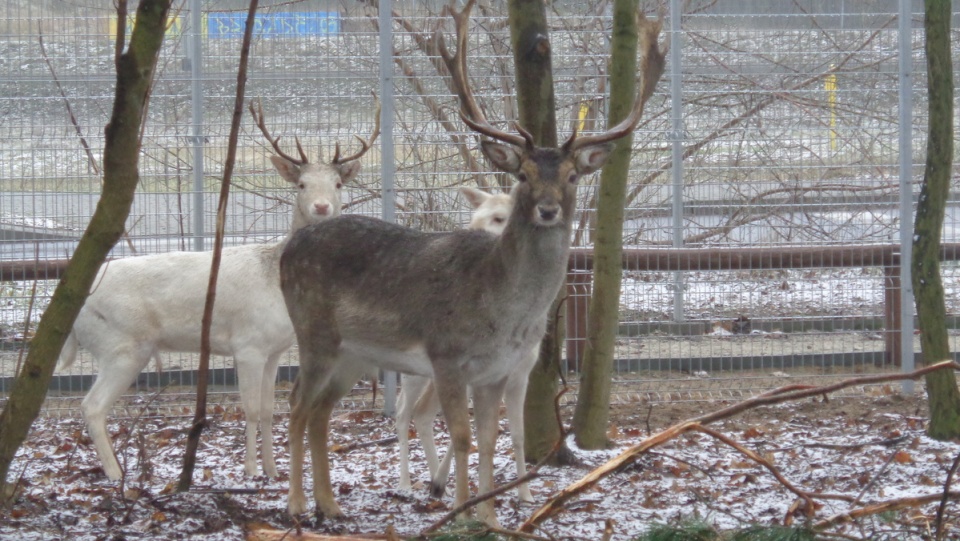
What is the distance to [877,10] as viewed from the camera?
34.9ft

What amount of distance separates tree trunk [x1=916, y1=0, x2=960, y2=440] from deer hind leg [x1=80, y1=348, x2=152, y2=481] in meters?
4.90

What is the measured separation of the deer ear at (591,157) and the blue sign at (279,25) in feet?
16.0

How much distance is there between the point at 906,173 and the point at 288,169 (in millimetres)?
5022

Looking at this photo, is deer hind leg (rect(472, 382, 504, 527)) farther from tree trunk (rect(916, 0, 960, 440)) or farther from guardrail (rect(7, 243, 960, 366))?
guardrail (rect(7, 243, 960, 366))

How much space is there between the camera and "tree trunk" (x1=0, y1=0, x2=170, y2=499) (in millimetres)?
4500

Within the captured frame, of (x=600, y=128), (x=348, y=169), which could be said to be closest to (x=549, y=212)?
(x=348, y=169)

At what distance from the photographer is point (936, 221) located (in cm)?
662

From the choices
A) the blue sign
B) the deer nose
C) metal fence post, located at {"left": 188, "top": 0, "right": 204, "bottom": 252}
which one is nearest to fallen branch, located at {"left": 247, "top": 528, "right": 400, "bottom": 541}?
the deer nose

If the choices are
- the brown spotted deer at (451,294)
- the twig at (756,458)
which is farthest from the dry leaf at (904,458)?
the twig at (756,458)

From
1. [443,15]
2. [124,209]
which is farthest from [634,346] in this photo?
[124,209]

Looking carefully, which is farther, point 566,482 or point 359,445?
point 359,445

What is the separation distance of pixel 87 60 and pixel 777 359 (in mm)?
6522

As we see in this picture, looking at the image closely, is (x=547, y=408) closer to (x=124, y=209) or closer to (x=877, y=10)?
(x=124, y=209)

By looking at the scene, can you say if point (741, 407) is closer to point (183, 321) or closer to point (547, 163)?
point (547, 163)
